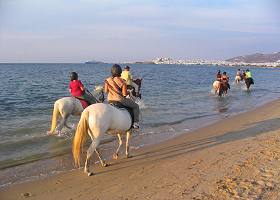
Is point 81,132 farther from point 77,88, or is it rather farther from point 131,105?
point 77,88

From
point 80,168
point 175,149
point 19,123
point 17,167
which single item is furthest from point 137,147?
point 19,123

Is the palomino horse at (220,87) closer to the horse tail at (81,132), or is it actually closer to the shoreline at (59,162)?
the shoreline at (59,162)

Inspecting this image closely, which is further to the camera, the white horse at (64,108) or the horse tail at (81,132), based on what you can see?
the white horse at (64,108)

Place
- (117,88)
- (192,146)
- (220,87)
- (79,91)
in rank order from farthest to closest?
(220,87)
(79,91)
(192,146)
(117,88)

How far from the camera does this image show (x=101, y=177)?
7.04 m

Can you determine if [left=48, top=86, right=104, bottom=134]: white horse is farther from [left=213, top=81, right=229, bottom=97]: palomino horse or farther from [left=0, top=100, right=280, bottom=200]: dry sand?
[left=213, top=81, right=229, bottom=97]: palomino horse

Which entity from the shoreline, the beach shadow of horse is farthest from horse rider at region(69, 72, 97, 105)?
the beach shadow of horse

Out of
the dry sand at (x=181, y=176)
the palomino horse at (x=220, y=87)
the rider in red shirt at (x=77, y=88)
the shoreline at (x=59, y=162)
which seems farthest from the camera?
the palomino horse at (x=220, y=87)

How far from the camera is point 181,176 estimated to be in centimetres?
674

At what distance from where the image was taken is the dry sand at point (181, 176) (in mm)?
5926

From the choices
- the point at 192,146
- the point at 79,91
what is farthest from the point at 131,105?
the point at 79,91

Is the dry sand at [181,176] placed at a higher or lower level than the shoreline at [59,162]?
higher

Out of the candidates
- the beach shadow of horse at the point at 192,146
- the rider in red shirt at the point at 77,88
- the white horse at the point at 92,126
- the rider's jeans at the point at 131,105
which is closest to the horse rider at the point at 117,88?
the rider's jeans at the point at 131,105

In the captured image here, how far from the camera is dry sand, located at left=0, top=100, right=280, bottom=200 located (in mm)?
5926
